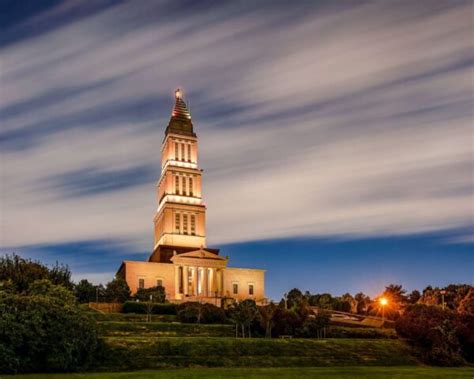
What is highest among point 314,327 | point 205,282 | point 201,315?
point 205,282

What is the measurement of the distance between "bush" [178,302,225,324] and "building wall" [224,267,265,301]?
1639 inches

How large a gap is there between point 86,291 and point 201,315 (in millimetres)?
25786

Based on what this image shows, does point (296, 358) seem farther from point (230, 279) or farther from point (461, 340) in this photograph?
point (230, 279)

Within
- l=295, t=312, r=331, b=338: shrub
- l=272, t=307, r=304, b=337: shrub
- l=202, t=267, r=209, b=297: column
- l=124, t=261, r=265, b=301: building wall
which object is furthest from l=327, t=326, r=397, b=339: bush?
l=202, t=267, r=209, b=297: column

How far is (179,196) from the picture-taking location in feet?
340

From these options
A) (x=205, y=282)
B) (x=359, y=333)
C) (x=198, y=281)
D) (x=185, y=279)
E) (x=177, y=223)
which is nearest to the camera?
(x=359, y=333)

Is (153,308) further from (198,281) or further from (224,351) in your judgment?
(198,281)

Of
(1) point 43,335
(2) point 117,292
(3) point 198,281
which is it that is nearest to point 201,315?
(1) point 43,335

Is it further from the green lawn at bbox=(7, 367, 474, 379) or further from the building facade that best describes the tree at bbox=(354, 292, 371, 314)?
the green lawn at bbox=(7, 367, 474, 379)

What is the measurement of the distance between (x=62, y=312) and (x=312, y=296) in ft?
230

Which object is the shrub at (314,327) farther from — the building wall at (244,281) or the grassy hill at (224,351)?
the building wall at (244,281)

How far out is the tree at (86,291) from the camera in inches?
2815

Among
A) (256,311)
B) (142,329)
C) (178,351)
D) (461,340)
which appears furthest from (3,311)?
(461,340)

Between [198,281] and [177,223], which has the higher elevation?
[177,223]
